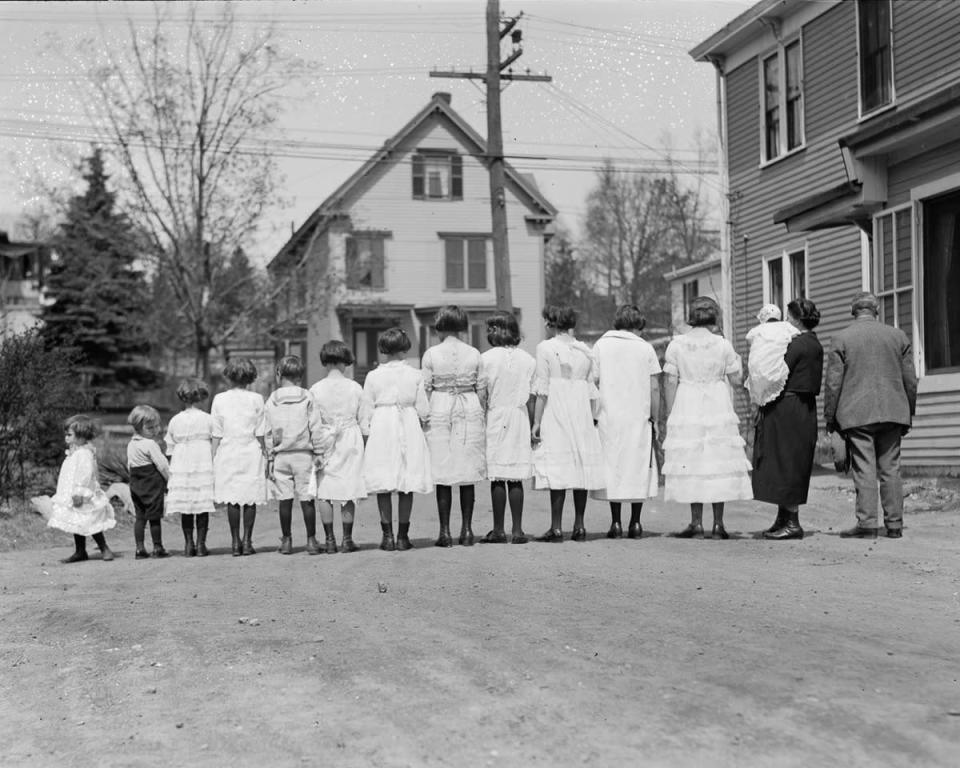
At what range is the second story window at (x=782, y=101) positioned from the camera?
22.9 meters

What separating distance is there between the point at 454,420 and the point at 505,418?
434mm

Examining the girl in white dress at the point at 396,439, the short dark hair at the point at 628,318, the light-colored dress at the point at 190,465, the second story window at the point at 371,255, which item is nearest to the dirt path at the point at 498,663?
the girl in white dress at the point at 396,439

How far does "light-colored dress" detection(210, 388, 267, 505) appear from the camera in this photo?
1131cm

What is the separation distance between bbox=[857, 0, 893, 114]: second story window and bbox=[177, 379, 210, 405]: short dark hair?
486 inches

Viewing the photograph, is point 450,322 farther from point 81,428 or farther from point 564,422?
point 81,428

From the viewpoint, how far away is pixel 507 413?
35.8 feet

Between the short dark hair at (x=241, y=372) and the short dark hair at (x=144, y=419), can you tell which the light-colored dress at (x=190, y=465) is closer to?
the short dark hair at (x=144, y=419)

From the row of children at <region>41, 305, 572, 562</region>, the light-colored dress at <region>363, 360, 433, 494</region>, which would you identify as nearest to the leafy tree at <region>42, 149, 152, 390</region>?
the row of children at <region>41, 305, 572, 562</region>

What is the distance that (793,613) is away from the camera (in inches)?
268

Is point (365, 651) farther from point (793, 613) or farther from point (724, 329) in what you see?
point (724, 329)

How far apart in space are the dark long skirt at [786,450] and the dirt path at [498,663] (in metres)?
1.22

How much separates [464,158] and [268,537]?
3713 cm

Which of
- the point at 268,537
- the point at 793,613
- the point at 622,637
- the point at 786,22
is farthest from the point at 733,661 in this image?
the point at 786,22

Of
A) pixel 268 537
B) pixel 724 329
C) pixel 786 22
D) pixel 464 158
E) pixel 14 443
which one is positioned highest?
pixel 464 158
